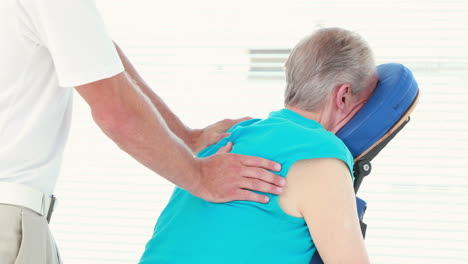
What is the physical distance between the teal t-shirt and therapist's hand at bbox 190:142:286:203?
0.02 m

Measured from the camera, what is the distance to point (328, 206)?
1.50m

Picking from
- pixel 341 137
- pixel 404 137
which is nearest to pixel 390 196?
pixel 404 137

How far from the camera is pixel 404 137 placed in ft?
10.4

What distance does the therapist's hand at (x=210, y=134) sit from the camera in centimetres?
189

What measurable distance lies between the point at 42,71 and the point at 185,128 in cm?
79

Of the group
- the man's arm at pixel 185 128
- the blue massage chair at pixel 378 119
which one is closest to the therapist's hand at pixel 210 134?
the man's arm at pixel 185 128

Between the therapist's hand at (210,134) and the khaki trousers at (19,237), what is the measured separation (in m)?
0.65

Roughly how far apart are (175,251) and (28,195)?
0.43 metres

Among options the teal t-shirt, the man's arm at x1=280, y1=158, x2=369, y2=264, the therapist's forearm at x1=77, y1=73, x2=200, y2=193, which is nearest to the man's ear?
the teal t-shirt

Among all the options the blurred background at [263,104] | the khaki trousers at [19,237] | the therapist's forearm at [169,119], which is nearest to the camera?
the khaki trousers at [19,237]

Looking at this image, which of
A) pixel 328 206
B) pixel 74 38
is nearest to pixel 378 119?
pixel 328 206

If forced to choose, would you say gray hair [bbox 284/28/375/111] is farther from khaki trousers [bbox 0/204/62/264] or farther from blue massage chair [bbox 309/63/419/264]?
khaki trousers [bbox 0/204/62/264]

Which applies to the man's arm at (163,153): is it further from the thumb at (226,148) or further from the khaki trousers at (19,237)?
the khaki trousers at (19,237)

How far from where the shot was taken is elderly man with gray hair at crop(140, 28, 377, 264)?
59.2 inches
